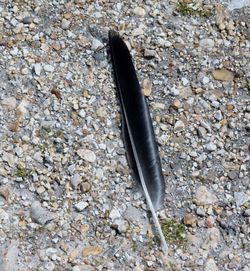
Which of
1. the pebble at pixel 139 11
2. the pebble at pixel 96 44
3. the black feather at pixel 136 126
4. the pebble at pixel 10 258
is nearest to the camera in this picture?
the pebble at pixel 10 258

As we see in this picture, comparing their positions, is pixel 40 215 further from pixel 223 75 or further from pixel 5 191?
pixel 223 75

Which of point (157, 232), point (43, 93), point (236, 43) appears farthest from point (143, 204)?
point (236, 43)

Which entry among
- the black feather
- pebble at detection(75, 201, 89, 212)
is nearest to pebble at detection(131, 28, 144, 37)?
the black feather

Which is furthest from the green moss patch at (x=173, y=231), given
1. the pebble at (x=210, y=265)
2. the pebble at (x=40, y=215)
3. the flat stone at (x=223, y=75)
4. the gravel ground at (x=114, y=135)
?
the flat stone at (x=223, y=75)

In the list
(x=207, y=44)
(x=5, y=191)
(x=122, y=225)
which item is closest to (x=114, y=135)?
(x=122, y=225)

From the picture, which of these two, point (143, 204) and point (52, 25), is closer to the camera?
point (143, 204)

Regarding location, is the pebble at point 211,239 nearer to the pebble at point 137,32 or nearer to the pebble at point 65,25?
the pebble at point 137,32

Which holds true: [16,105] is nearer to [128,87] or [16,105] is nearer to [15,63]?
[15,63]
